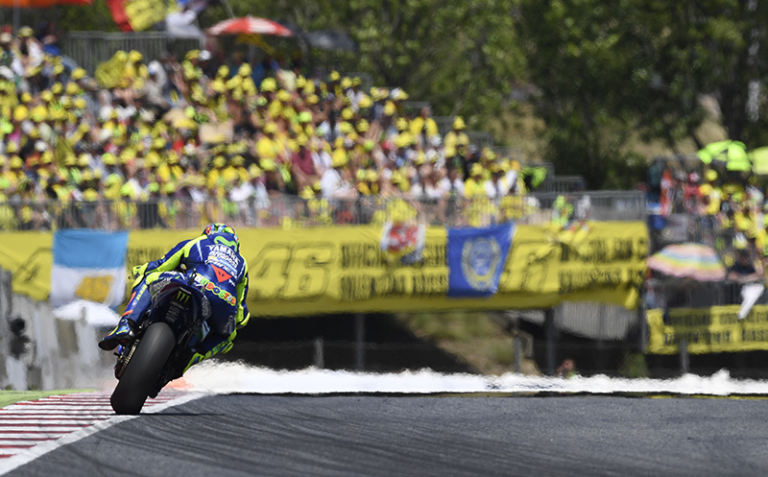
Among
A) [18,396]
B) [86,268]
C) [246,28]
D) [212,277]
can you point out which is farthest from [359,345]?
[246,28]

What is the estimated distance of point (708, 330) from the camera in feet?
49.1

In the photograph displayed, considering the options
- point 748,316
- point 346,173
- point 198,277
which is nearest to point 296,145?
point 346,173

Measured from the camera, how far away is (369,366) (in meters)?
14.4

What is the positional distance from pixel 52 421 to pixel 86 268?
6.71 meters

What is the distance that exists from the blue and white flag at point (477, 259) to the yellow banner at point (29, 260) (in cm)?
573

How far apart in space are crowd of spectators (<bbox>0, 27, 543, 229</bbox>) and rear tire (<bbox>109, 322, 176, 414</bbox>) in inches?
278

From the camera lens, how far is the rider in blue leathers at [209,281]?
7.28 metres

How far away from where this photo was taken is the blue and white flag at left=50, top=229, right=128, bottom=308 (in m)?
13.8

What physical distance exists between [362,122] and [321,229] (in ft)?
13.0

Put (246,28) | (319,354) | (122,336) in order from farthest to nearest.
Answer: (246,28) < (319,354) < (122,336)

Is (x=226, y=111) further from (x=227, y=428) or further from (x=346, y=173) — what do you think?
(x=227, y=428)

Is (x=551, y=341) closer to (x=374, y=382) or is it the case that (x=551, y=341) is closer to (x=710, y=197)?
(x=374, y=382)

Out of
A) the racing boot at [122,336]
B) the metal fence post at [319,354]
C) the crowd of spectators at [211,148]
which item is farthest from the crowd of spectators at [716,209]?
the racing boot at [122,336]

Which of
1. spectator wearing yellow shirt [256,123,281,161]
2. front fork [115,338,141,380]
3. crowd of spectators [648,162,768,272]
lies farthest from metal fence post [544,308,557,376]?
front fork [115,338,141,380]
